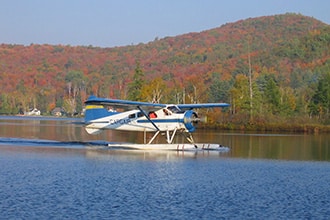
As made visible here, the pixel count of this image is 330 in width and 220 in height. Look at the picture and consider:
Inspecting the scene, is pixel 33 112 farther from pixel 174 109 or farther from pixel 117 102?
pixel 117 102

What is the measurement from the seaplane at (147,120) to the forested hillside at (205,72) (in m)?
22.2

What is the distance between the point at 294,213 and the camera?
35.6ft

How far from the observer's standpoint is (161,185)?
13781mm

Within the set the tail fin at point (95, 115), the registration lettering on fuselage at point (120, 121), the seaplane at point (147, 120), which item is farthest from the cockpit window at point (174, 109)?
the tail fin at point (95, 115)

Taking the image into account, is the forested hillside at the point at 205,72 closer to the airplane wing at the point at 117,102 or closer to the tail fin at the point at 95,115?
the tail fin at the point at 95,115

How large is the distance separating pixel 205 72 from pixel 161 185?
9168cm

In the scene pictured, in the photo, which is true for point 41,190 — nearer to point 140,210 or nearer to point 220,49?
point 140,210

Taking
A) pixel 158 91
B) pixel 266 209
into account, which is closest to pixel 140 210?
pixel 266 209

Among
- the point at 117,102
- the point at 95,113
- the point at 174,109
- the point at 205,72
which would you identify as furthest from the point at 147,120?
the point at 205,72

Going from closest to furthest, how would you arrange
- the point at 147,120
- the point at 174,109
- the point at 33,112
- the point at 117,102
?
the point at 117,102 < the point at 174,109 < the point at 147,120 < the point at 33,112

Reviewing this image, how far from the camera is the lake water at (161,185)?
1073 centimetres

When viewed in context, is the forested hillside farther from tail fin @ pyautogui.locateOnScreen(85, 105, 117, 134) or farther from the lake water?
the lake water

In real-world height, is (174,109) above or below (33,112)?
below

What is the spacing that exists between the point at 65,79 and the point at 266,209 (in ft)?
386
